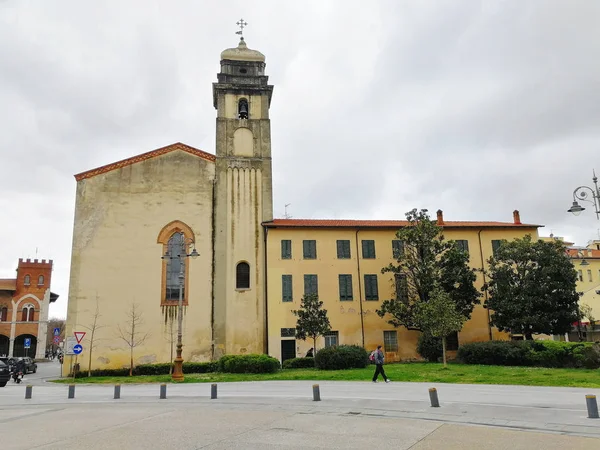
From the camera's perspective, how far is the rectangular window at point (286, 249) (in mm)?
33091

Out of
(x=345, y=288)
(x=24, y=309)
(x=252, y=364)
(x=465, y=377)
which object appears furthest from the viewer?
(x=24, y=309)

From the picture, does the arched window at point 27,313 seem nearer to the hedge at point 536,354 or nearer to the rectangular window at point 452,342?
the rectangular window at point 452,342

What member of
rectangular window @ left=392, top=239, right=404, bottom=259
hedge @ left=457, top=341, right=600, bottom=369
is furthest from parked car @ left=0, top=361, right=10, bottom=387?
hedge @ left=457, top=341, right=600, bottom=369

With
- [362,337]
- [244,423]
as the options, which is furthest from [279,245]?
[244,423]

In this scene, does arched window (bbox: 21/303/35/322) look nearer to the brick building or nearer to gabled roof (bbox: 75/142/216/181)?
the brick building

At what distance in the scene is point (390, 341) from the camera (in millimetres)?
32594

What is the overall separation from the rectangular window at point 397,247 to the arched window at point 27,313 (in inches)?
1883

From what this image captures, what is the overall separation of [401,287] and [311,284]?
238 inches

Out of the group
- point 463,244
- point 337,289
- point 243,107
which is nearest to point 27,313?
point 243,107

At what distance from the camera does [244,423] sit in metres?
10.9

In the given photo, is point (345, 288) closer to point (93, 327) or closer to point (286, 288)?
point (286, 288)

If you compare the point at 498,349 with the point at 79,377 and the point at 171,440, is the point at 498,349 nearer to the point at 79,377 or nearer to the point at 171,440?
the point at 171,440

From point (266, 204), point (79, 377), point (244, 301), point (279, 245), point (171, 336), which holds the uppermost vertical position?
point (266, 204)

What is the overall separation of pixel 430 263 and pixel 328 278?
7004mm
